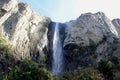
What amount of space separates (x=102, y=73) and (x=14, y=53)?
13688 mm

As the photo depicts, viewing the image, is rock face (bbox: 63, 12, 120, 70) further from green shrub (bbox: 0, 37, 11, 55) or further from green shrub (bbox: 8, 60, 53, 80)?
green shrub (bbox: 8, 60, 53, 80)

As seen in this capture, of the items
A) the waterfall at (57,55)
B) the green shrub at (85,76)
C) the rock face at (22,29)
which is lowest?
the green shrub at (85,76)

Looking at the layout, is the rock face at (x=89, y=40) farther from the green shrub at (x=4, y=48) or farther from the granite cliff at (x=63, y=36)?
the green shrub at (x=4, y=48)

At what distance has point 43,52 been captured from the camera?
185 ft

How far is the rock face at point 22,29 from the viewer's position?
53.9 m

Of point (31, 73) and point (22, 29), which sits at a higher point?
point (22, 29)

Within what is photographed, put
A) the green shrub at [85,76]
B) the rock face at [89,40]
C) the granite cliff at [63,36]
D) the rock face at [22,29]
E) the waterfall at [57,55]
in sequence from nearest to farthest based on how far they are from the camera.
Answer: the green shrub at [85,76] → the rock face at [22,29] → the granite cliff at [63,36] → the rock face at [89,40] → the waterfall at [57,55]

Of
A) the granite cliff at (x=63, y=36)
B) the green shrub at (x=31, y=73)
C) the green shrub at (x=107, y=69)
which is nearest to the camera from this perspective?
the green shrub at (x=31, y=73)

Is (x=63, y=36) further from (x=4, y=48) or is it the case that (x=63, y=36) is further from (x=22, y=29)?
(x=4, y=48)

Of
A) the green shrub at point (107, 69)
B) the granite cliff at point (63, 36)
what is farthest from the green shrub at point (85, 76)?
the granite cliff at point (63, 36)

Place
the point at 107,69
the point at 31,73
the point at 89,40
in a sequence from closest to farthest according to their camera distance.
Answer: the point at 31,73
the point at 107,69
the point at 89,40

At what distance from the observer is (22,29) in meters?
56.7

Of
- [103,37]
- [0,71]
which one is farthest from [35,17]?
[0,71]

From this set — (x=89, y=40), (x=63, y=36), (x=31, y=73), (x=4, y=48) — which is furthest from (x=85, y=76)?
(x=63, y=36)
